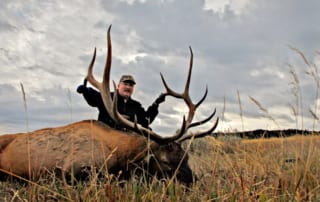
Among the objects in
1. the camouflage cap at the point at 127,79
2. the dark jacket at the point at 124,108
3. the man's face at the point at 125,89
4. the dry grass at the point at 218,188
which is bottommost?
the dry grass at the point at 218,188

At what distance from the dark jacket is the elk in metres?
0.41

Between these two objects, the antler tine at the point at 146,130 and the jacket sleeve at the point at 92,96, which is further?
the jacket sleeve at the point at 92,96

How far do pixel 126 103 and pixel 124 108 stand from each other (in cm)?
23

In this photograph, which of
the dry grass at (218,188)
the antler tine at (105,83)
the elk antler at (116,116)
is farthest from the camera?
the elk antler at (116,116)

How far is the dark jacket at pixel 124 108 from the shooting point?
5.69 m

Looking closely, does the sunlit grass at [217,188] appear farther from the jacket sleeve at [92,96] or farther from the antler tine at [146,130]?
the jacket sleeve at [92,96]

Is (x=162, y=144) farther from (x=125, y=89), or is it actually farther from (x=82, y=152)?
(x=125, y=89)

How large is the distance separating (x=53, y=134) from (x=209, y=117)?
6.09 ft

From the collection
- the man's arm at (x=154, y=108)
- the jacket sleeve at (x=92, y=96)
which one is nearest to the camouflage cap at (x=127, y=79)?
the man's arm at (x=154, y=108)

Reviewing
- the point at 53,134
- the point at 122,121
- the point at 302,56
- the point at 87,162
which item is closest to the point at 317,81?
the point at 302,56

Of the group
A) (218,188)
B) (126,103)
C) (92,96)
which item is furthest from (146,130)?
(218,188)

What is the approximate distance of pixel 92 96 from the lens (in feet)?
18.7

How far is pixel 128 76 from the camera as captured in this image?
6.40 metres

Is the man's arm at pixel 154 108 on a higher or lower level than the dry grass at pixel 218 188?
higher
